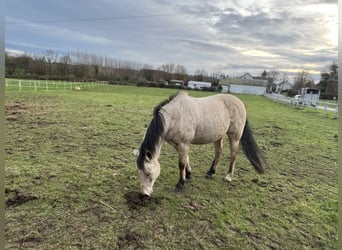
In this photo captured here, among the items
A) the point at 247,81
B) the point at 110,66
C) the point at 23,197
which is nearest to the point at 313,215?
the point at 23,197

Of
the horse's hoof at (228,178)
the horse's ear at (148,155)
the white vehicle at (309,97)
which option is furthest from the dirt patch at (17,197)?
the white vehicle at (309,97)

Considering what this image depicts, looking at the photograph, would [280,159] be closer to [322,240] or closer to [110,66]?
[322,240]

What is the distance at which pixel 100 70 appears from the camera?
27125mm

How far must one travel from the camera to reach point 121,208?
224 centimetres

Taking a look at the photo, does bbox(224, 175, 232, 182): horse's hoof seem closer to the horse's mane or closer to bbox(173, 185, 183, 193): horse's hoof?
bbox(173, 185, 183, 193): horse's hoof

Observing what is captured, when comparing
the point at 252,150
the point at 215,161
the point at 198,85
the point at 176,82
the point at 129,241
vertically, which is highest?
the point at 176,82

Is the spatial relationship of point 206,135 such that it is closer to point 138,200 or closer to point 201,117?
point 201,117

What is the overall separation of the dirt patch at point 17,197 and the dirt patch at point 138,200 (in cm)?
102

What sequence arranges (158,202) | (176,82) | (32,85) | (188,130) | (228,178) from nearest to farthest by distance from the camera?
1. (158,202)
2. (188,130)
3. (228,178)
4. (32,85)
5. (176,82)

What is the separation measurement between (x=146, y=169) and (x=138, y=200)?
499 mm

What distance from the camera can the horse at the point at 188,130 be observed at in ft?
7.23

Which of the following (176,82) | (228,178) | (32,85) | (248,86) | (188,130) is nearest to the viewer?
(188,130)

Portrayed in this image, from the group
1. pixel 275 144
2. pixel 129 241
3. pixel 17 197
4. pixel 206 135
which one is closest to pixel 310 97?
pixel 275 144

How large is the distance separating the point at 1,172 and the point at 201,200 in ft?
7.28
